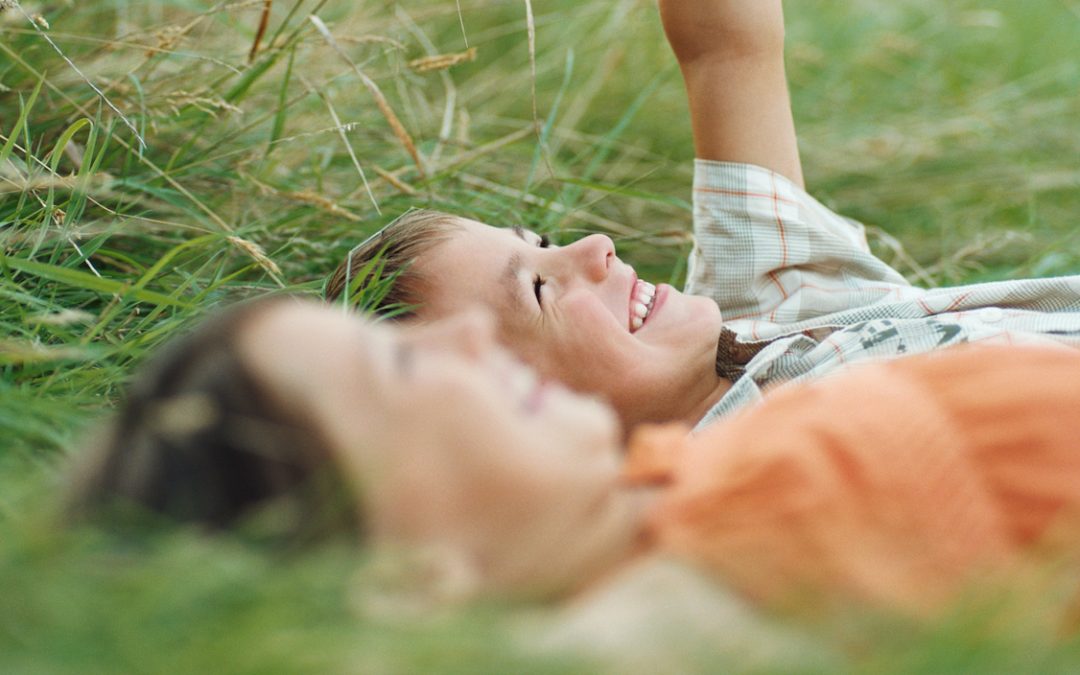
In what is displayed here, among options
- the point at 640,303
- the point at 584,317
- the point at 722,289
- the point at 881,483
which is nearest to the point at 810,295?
the point at 722,289

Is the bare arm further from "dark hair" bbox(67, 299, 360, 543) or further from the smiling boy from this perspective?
"dark hair" bbox(67, 299, 360, 543)

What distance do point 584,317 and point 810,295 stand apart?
14.8 inches

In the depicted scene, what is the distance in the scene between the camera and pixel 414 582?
2.60 ft

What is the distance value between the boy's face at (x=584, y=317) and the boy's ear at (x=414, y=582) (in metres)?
0.56

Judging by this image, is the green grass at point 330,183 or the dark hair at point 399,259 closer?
the green grass at point 330,183

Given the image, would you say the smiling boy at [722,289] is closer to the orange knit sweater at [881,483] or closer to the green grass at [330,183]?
the green grass at [330,183]

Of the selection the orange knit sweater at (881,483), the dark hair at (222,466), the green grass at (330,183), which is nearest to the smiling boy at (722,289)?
the green grass at (330,183)

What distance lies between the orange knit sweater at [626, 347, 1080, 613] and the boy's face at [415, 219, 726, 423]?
13.9 inches

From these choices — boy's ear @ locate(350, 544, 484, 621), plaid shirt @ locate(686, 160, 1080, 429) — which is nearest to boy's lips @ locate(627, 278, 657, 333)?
plaid shirt @ locate(686, 160, 1080, 429)

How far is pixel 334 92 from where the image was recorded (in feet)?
6.19

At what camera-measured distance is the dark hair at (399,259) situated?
1373 mm

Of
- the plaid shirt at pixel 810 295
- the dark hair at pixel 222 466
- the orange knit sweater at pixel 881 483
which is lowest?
the plaid shirt at pixel 810 295

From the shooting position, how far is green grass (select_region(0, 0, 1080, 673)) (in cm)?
73

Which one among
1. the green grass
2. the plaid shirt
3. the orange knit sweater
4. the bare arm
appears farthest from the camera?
the bare arm
